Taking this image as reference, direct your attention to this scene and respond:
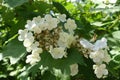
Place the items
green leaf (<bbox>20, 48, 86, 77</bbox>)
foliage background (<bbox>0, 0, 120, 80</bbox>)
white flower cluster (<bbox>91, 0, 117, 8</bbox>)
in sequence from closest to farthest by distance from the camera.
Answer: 1. green leaf (<bbox>20, 48, 86, 77</bbox>)
2. foliage background (<bbox>0, 0, 120, 80</bbox>)
3. white flower cluster (<bbox>91, 0, 117, 8</bbox>)

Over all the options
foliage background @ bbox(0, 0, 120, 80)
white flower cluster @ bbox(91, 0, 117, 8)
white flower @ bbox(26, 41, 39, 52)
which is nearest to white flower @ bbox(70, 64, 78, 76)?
foliage background @ bbox(0, 0, 120, 80)

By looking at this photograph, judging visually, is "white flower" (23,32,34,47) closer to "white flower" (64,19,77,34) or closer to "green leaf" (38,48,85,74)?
"green leaf" (38,48,85,74)

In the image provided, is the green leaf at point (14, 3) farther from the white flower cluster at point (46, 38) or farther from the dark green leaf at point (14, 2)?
Result: the white flower cluster at point (46, 38)

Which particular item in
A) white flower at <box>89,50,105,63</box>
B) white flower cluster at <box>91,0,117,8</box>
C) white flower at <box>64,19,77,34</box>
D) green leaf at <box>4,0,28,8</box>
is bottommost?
white flower cluster at <box>91,0,117,8</box>

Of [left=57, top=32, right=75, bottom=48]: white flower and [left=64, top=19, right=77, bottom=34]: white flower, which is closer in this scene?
[left=57, top=32, right=75, bottom=48]: white flower

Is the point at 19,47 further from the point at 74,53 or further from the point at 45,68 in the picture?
the point at 74,53

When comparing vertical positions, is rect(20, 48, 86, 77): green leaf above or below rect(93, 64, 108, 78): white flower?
above
